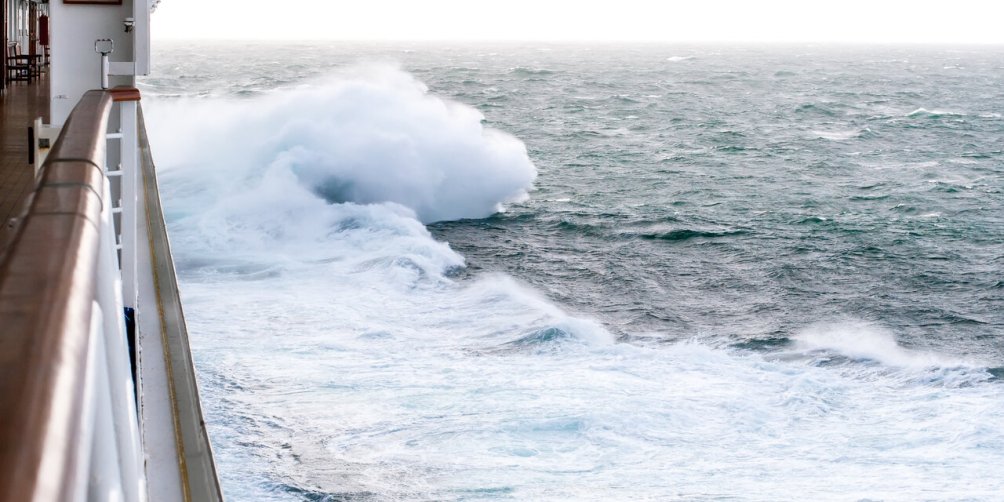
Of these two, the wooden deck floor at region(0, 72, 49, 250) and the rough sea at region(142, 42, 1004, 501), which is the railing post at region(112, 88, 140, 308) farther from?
the rough sea at region(142, 42, 1004, 501)

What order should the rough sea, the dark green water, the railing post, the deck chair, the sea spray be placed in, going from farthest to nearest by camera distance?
the sea spray, the deck chair, the dark green water, the rough sea, the railing post

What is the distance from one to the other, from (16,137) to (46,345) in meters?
10.1

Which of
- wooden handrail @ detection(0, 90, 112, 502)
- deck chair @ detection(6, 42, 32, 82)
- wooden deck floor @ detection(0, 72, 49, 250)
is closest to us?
wooden handrail @ detection(0, 90, 112, 502)

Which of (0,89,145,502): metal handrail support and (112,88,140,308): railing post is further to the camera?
(112,88,140,308): railing post

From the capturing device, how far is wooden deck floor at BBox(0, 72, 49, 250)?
668cm

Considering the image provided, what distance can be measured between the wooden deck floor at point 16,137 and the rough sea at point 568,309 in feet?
7.64

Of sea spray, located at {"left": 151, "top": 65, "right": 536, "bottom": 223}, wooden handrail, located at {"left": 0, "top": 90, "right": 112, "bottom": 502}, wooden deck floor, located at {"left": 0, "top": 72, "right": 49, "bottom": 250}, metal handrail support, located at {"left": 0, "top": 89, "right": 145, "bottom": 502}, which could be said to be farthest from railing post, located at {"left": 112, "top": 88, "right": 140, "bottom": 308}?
sea spray, located at {"left": 151, "top": 65, "right": 536, "bottom": 223}

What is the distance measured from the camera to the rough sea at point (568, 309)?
26.3 ft

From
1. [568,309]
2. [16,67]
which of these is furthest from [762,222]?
[16,67]

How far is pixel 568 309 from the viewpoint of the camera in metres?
13.0

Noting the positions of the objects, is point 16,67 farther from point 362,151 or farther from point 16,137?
point 16,137

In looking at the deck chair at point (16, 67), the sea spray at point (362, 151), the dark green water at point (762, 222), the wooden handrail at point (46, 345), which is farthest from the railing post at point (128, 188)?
the sea spray at point (362, 151)

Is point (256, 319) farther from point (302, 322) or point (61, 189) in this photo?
point (61, 189)

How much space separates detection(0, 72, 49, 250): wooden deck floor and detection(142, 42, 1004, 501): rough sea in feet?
7.64
